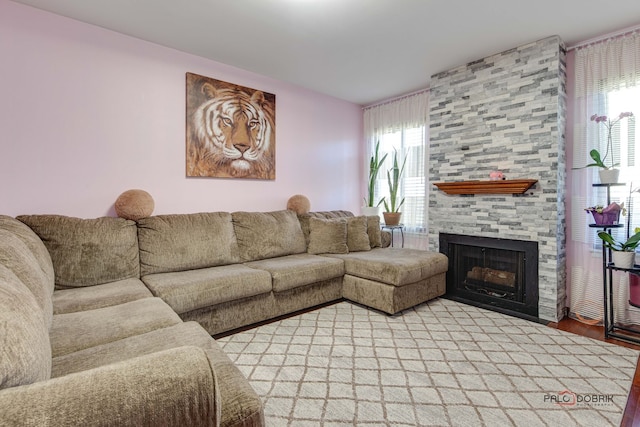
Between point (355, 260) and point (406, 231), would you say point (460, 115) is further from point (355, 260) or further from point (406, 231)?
point (355, 260)

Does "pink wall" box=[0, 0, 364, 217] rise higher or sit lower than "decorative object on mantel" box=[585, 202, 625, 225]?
higher

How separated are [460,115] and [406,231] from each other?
163 cm

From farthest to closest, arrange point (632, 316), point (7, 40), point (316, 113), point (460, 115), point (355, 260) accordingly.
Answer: point (316, 113) → point (460, 115) → point (355, 260) → point (632, 316) → point (7, 40)

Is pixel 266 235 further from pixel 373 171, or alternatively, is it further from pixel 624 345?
pixel 624 345

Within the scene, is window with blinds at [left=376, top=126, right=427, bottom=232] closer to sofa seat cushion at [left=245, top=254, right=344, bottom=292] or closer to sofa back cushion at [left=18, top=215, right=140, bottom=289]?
sofa seat cushion at [left=245, top=254, right=344, bottom=292]

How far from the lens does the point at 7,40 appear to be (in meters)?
2.33

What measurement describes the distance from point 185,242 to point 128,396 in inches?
87.4

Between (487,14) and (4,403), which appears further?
(487,14)

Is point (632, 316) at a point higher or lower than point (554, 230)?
lower

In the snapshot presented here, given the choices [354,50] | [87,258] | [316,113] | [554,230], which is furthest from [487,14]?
[87,258]

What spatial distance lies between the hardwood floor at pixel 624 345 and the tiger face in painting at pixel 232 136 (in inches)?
128

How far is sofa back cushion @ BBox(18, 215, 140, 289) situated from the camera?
2.29 metres

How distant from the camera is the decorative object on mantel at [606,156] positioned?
254cm

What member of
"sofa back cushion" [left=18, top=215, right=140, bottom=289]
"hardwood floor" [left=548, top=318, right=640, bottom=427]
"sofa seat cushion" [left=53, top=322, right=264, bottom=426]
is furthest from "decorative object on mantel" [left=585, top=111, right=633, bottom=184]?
"sofa back cushion" [left=18, top=215, right=140, bottom=289]
